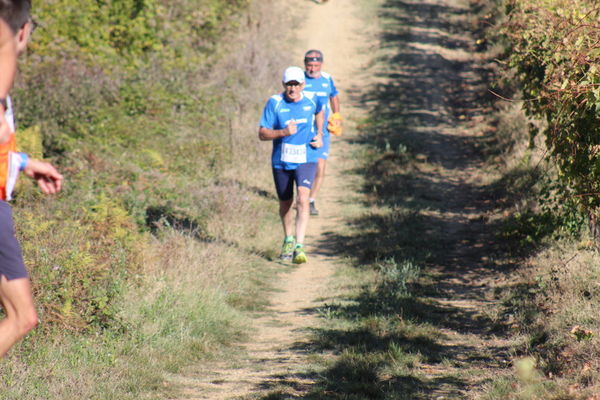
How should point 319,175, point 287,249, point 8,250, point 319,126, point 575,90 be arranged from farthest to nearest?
point 319,175
point 319,126
point 287,249
point 575,90
point 8,250

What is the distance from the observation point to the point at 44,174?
3996 mm

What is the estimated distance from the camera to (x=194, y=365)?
6.48 meters

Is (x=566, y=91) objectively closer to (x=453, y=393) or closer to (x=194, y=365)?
(x=453, y=393)

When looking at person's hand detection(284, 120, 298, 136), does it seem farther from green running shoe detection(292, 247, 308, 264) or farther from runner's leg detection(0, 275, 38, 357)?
runner's leg detection(0, 275, 38, 357)

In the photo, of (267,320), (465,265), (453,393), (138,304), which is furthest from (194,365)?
(465,265)

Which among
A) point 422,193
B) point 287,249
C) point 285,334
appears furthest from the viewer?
point 422,193

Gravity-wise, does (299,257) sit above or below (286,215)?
below

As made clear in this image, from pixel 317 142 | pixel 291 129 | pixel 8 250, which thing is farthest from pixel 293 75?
pixel 8 250

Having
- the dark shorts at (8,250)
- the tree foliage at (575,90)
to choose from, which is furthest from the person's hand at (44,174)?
the tree foliage at (575,90)

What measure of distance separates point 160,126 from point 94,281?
781cm

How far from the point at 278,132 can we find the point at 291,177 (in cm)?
73

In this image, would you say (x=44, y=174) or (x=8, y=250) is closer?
(x=8, y=250)

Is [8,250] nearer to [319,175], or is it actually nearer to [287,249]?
[287,249]

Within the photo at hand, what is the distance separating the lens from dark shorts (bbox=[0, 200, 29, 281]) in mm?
3791
